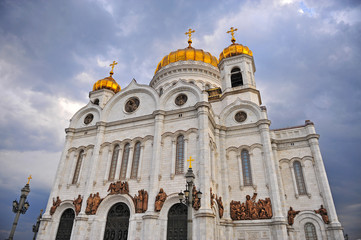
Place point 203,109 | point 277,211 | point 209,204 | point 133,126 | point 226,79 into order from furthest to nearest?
point 226,79
point 133,126
point 203,109
point 277,211
point 209,204

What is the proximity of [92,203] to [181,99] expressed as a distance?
10201 mm

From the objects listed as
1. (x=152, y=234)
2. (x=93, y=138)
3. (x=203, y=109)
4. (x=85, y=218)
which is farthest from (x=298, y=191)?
(x=93, y=138)

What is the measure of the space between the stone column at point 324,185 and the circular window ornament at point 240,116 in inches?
208

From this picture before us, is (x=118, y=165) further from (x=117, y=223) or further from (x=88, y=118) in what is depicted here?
(x=88, y=118)

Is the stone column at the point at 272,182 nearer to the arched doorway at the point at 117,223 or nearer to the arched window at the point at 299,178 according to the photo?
the arched window at the point at 299,178

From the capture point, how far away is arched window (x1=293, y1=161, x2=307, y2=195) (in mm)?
19189

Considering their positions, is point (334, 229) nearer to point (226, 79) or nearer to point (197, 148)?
point (197, 148)

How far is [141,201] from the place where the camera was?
16453 mm

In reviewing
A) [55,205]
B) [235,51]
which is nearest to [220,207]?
[55,205]

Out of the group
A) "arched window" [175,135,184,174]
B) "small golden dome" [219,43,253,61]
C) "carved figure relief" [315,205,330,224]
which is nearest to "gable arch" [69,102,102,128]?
"arched window" [175,135,184,174]

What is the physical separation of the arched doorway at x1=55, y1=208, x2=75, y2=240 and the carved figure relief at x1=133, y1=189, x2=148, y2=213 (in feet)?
19.3

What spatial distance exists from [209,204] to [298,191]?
28.3 ft

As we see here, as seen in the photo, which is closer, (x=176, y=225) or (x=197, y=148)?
(x=176, y=225)

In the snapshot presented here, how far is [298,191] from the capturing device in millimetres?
19188
